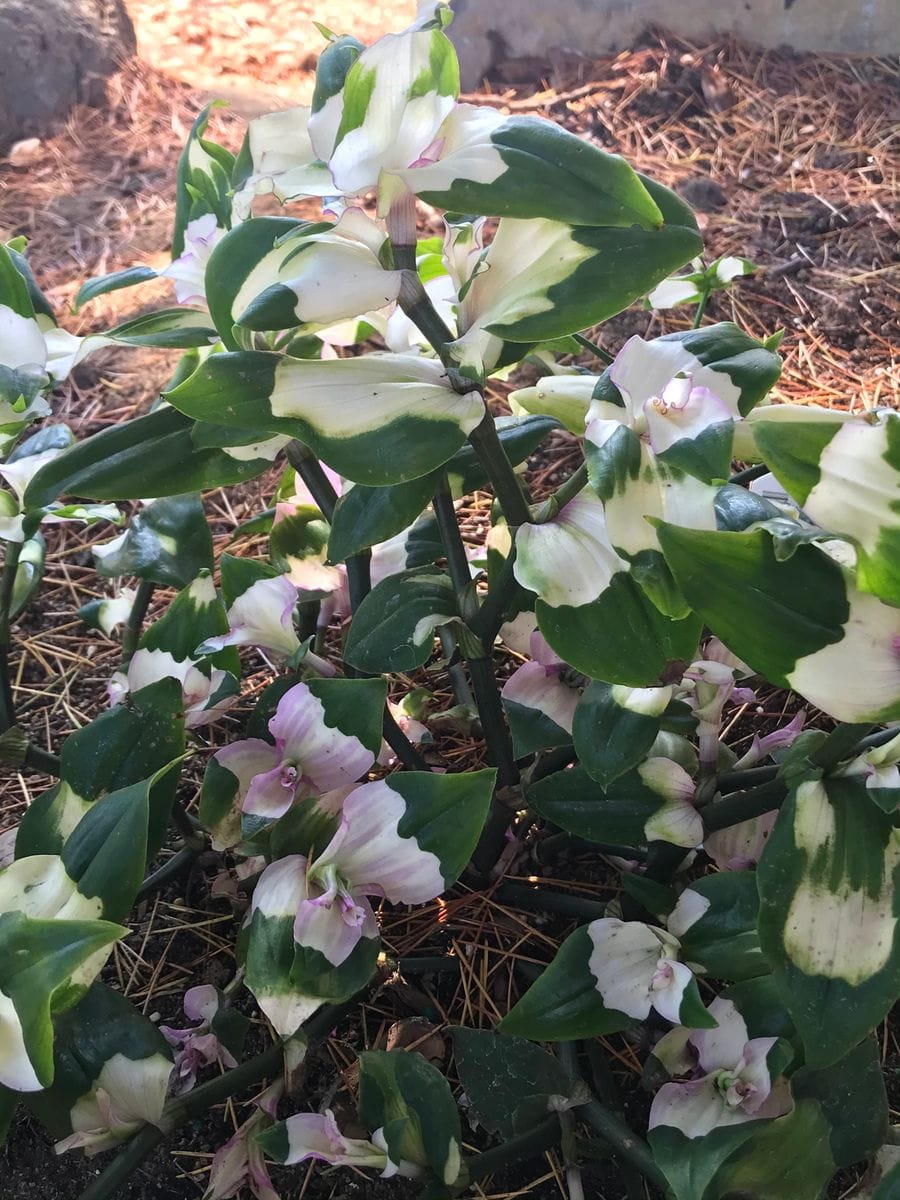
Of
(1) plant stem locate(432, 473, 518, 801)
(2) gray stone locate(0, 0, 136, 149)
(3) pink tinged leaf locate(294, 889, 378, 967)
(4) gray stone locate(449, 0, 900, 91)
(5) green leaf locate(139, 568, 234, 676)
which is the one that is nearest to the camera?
(3) pink tinged leaf locate(294, 889, 378, 967)

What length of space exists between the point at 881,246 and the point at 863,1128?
1.63 meters

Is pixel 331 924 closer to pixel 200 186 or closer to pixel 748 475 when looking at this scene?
pixel 748 475

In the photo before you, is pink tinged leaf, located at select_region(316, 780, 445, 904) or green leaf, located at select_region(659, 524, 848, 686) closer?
green leaf, located at select_region(659, 524, 848, 686)

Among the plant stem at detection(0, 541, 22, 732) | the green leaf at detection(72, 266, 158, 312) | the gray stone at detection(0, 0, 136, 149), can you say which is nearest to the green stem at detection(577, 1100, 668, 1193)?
the plant stem at detection(0, 541, 22, 732)

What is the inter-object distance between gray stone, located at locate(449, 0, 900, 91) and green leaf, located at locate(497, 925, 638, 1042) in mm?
2401

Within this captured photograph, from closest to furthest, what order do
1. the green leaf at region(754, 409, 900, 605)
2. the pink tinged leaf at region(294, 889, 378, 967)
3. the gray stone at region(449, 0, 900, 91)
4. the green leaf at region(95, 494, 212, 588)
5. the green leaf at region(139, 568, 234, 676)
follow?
the green leaf at region(754, 409, 900, 605) → the pink tinged leaf at region(294, 889, 378, 967) → the green leaf at region(139, 568, 234, 676) → the green leaf at region(95, 494, 212, 588) → the gray stone at region(449, 0, 900, 91)

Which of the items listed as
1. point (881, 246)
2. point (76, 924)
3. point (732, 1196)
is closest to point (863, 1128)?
point (732, 1196)

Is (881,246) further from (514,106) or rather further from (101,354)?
(101,354)

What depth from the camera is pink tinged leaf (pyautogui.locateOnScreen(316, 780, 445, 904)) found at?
0.74m

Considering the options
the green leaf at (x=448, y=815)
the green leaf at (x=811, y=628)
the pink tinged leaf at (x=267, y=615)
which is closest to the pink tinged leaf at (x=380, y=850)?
the green leaf at (x=448, y=815)

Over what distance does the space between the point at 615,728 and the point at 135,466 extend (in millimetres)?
454

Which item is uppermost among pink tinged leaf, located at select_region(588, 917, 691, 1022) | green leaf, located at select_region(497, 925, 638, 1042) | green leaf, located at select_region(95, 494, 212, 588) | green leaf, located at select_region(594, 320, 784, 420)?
green leaf, located at select_region(594, 320, 784, 420)

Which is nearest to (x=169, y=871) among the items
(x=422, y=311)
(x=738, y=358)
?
(x=422, y=311)

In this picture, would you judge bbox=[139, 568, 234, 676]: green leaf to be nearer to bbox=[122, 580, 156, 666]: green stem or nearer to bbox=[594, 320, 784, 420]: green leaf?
bbox=[122, 580, 156, 666]: green stem
